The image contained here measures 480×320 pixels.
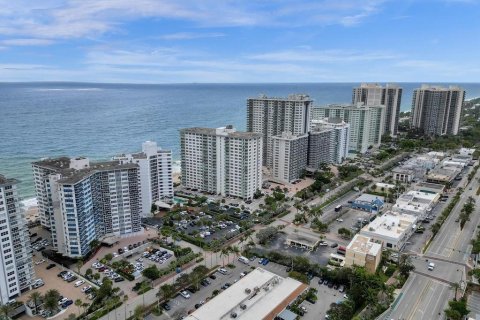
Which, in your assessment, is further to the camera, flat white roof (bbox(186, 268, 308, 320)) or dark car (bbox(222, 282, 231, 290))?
dark car (bbox(222, 282, 231, 290))

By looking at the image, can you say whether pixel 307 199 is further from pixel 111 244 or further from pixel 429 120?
pixel 429 120

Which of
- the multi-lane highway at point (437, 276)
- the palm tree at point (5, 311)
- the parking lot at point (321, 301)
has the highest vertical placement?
the palm tree at point (5, 311)

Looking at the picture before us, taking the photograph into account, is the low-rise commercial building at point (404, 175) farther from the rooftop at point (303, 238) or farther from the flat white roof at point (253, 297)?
the flat white roof at point (253, 297)

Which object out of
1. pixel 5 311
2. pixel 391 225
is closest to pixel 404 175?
pixel 391 225

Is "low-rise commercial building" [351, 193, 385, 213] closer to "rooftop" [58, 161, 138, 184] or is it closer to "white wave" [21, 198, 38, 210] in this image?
"rooftop" [58, 161, 138, 184]

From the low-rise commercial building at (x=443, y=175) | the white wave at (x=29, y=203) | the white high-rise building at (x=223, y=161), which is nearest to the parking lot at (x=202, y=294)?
the white high-rise building at (x=223, y=161)

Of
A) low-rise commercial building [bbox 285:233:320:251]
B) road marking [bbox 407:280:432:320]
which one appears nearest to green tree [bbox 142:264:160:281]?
low-rise commercial building [bbox 285:233:320:251]
